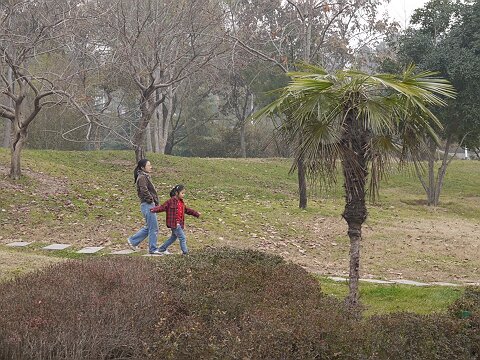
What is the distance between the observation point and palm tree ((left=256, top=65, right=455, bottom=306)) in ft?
22.3

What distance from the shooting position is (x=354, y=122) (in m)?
6.98

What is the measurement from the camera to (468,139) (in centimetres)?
2648

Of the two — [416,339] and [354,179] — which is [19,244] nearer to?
[354,179]

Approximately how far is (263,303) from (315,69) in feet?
9.55

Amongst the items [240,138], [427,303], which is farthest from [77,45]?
[240,138]

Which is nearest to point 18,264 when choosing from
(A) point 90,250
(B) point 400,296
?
(A) point 90,250

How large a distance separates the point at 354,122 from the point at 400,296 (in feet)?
9.38

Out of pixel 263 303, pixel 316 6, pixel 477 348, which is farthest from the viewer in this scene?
pixel 316 6

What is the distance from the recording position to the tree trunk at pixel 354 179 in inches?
275

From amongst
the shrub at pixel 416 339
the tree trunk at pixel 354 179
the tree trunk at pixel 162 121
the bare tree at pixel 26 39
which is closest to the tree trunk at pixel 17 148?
the bare tree at pixel 26 39

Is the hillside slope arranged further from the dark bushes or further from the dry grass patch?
the dark bushes

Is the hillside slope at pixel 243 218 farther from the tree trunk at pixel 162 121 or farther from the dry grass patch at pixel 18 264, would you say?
the tree trunk at pixel 162 121

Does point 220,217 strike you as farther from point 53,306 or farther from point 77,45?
point 53,306

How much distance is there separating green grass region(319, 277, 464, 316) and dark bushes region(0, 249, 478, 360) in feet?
6.22
